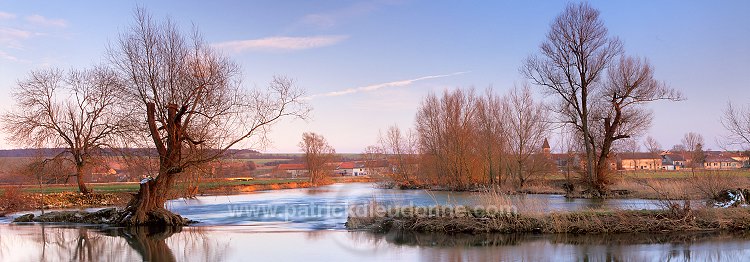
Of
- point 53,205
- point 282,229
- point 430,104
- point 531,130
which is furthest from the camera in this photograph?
point 430,104

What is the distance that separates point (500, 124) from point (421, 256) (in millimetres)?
→ 32373

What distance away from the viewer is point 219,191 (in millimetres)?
48719

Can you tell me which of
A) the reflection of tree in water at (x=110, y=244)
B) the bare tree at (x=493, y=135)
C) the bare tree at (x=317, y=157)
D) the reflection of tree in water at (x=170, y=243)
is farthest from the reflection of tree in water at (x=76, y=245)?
the bare tree at (x=317, y=157)

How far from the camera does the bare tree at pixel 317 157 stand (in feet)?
242

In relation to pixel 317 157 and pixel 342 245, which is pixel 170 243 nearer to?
pixel 342 245

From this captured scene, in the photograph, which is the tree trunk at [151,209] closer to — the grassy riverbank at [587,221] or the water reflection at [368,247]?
the water reflection at [368,247]

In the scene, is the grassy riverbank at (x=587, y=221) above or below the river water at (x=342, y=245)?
above

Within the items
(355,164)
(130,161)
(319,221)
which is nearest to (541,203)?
(319,221)

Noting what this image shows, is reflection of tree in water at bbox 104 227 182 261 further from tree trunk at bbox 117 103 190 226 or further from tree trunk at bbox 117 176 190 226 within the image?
tree trunk at bbox 117 103 190 226

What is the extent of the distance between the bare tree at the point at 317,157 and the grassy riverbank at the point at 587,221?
55.8 m

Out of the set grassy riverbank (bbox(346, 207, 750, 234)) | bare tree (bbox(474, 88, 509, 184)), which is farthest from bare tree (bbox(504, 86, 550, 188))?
grassy riverbank (bbox(346, 207, 750, 234))

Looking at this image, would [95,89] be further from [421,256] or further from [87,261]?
[421,256]

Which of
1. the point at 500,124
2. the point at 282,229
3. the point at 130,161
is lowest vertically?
the point at 282,229

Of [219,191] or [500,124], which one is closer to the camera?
[500,124]
